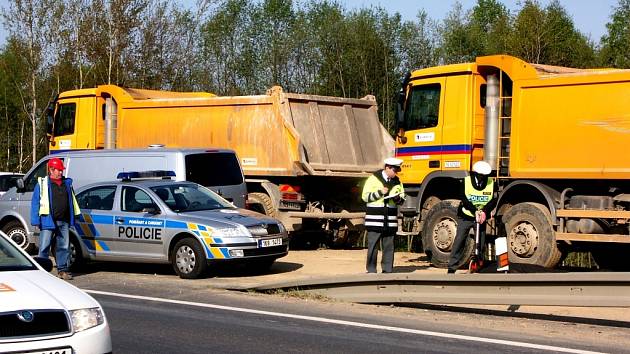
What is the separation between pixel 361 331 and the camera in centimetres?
962

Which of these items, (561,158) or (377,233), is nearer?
(377,233)

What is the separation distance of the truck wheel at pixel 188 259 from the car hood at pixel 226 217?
36 centimetres

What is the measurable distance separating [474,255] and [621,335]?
187 inches

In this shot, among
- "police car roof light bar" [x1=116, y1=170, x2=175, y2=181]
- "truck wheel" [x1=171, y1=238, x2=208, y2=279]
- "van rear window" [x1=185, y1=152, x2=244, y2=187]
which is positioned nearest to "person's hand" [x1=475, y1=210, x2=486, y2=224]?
"truck wheel" [x1=171, y1=238, x2=208, y2=279]

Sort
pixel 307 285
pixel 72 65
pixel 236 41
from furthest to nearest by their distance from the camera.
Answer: pixel 236 41 < pixel 72 65 < pixel 307 285

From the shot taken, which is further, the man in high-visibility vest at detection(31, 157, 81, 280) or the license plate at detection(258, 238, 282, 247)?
the license plate at detection(258, 238, 282, 247)

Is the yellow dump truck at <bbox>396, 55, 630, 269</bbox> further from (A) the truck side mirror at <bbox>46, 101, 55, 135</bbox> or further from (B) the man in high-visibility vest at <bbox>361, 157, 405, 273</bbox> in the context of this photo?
(A) the truck side mirror at <bbox>46, 101, 55, 135</bbox>

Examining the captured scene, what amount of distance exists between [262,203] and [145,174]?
366 centimetres

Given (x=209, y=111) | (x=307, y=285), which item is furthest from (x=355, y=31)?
(x=307, y=285)

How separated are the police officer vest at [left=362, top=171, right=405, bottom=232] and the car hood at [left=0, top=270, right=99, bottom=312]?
727 centimetres

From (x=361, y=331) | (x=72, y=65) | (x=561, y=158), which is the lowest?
(x=361, y=331)

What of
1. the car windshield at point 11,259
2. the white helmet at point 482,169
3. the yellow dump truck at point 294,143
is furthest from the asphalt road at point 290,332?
the yellow dump truck at point 294,143

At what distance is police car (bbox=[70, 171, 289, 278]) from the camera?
1413 cm

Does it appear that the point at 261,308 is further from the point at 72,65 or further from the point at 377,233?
the point at 72,65
